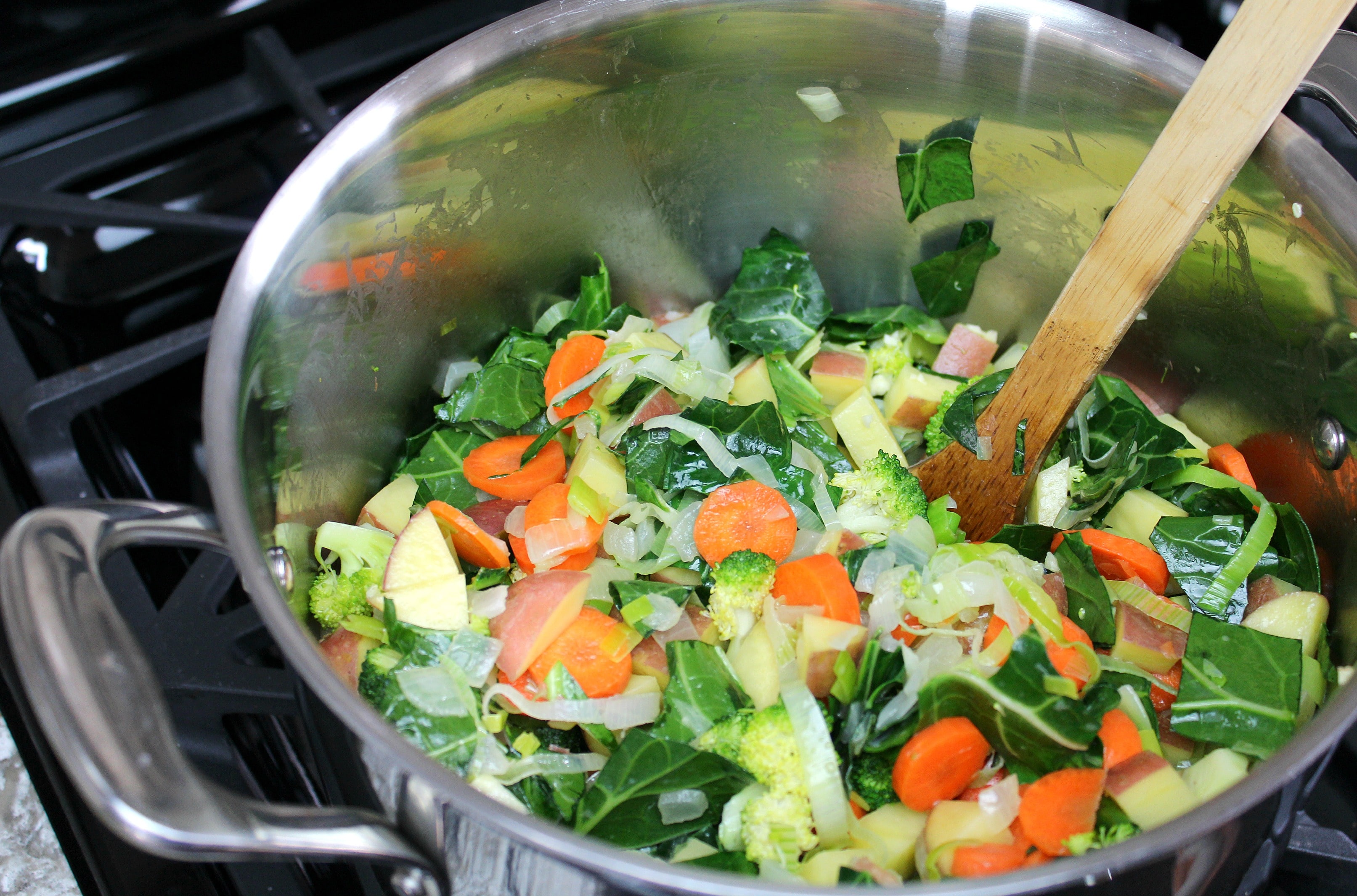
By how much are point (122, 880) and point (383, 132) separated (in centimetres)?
123

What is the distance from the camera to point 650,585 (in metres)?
1.61

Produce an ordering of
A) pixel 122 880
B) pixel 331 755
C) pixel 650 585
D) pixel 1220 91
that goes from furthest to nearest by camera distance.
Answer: pixel 650 585
pixel 122 880
pixel 1220 91
pixel 331 755

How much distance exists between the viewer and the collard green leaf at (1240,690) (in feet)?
4.68

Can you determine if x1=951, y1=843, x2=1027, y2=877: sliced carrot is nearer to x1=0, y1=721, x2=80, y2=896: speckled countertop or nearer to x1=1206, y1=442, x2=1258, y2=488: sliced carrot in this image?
x1=1206, y1=442, x2=1258, y2=488: sliced carrot

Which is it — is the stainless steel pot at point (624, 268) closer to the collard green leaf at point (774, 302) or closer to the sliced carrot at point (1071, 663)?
the collard green leaf at point (774, 302)

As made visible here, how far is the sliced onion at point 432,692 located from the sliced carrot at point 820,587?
52cm

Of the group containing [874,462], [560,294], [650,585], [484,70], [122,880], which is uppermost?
[484,70]

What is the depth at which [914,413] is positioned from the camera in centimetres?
198

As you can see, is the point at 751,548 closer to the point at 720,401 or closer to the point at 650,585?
the point at 650,585

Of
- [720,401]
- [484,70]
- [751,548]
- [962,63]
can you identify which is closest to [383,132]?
[484,70]

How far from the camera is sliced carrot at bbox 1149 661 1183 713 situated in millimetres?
1549

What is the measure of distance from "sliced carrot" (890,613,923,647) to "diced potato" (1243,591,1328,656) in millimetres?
531

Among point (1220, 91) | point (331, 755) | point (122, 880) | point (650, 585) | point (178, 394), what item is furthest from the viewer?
point (178, 394)

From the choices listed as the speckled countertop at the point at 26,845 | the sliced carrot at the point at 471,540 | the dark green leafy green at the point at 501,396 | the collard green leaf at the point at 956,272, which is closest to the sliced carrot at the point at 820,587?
the sliced carrot at the point at 471,540
